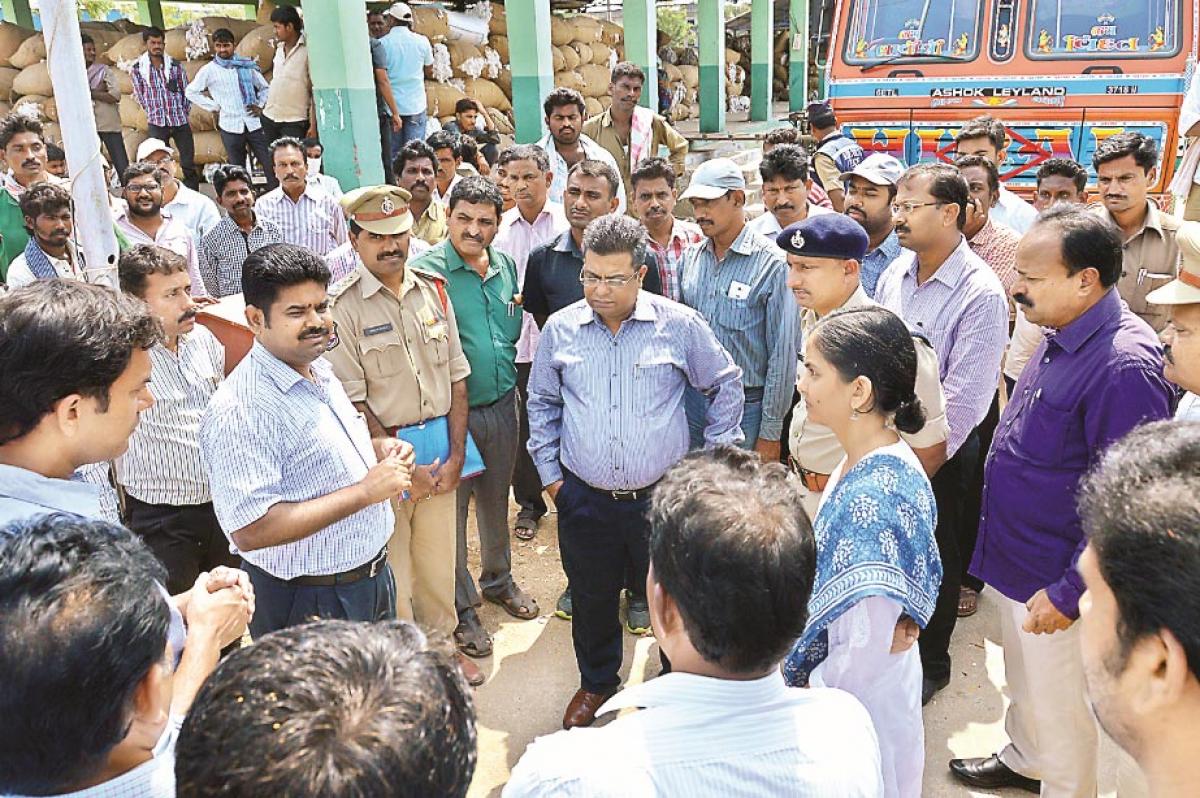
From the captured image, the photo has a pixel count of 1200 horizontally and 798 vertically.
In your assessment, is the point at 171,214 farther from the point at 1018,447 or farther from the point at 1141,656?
the point at 1141,656

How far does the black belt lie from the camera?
2.52m

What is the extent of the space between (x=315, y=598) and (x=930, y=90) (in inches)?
249

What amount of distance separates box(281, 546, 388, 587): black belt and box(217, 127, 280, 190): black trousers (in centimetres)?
658

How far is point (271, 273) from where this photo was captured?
2.44 meters

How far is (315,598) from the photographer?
2.54m

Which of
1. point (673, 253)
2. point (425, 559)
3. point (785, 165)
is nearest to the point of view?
point (425, 559)

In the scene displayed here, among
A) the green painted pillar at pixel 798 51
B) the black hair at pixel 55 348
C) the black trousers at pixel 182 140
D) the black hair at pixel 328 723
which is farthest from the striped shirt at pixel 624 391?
the green painted pillar at pixel 798 51

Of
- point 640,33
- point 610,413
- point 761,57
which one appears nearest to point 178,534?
point 610,413

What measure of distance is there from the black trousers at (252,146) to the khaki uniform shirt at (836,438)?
6.97m

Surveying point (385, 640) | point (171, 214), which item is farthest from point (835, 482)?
Result: point (171, 214)

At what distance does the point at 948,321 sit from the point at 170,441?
106 inches

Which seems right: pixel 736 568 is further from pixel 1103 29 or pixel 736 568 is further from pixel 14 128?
pixel 1103 29

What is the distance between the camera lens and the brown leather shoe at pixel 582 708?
319 cm

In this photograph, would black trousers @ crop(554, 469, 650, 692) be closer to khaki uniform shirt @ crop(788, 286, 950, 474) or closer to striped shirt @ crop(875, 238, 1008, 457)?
khaki uniform shirt @ crop(788, 286, 950, 474)
